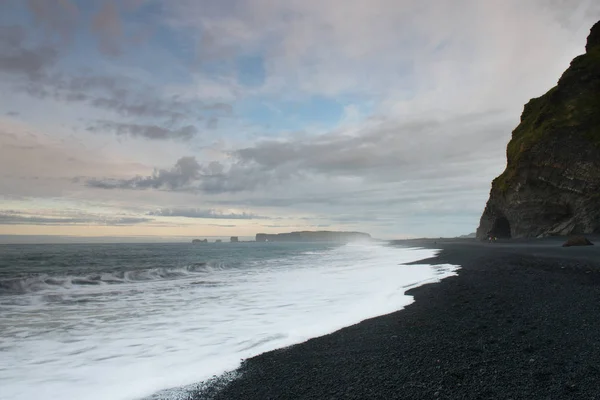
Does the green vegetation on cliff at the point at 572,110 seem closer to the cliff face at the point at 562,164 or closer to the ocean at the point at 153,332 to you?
the cliff face at the point at 562,164

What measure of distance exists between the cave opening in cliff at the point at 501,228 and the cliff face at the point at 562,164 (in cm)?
819

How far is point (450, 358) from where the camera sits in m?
5.17

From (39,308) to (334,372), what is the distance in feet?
46.9

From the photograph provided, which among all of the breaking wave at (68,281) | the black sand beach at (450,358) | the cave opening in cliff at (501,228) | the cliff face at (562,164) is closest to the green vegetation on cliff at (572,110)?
the cliff face at (562,164)

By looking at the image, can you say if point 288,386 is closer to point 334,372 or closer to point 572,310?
point 334,372

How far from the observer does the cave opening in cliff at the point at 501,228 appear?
2339 inches

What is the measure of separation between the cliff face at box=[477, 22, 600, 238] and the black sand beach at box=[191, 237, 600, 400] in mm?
36820

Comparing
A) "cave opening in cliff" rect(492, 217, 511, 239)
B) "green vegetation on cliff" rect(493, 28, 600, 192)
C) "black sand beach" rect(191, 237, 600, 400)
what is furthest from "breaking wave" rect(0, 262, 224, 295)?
"cave opening in cliff" rect(492, 217, 511, 239)

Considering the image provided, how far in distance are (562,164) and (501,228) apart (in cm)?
2417

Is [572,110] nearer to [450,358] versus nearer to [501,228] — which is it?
[501,228]

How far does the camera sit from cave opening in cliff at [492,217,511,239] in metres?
59.4

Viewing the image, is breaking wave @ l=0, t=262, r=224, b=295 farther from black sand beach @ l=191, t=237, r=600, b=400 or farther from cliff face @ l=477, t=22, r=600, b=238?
cliff face @ l=477, t=22, r=600, b=238

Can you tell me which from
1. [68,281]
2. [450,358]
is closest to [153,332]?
[450,358]

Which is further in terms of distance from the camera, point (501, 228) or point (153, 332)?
point (501, 228)
